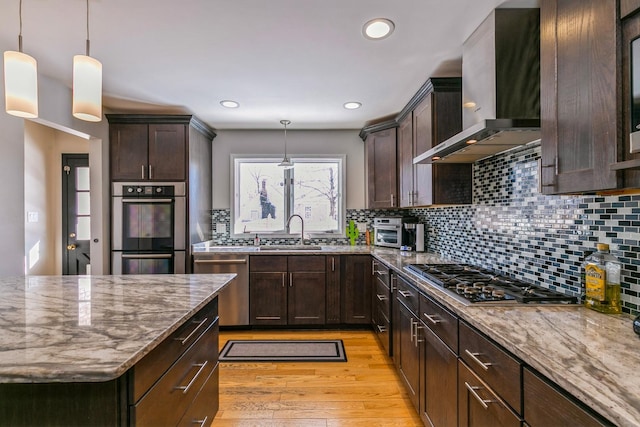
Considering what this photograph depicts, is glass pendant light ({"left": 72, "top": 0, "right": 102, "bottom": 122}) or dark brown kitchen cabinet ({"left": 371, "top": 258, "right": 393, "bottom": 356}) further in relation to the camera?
dark brown kitchen cabinet ({"left": 371, "top": 258, "right": 393, "bottom": 356})

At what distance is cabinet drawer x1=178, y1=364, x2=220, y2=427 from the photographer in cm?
145

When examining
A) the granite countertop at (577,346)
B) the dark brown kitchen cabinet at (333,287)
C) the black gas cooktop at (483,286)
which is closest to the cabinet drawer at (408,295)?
the black gas cooktop at (483,286)

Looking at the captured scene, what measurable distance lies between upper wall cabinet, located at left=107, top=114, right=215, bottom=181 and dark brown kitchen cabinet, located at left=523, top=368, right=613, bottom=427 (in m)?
3.48

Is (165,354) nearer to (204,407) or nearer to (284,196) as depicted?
(204,407)

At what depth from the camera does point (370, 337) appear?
133 inches

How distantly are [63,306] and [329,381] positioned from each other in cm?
189

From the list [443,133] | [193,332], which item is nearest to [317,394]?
[193,332]

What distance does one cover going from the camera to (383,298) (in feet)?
9.64

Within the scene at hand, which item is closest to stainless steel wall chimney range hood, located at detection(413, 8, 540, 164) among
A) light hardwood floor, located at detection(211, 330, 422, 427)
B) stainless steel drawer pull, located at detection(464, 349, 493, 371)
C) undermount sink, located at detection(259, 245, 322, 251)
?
stainless steel drawer pull, located at detection(464, 349, 493, 371)

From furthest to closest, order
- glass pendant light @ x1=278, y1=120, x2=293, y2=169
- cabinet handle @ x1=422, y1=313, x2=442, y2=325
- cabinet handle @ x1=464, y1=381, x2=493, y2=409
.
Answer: glass pendant light @ x1=278, y1=120, x2=293, y2=169 → cabinet handle @ x1=422, y1=313, x2=442, y2=325 → cabinet handle @ x1=464, y1=381, x2=493, y2=409

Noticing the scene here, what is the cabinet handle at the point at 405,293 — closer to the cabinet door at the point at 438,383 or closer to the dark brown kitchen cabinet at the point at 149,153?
the cabinet door at the point at 438,383

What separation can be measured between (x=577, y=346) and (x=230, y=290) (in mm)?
3181

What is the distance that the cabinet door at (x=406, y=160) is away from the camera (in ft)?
10.4

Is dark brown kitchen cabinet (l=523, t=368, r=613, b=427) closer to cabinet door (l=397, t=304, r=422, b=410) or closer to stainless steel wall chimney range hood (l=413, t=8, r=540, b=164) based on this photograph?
cabinet door (l=397, t=304, r=422, b=410)
